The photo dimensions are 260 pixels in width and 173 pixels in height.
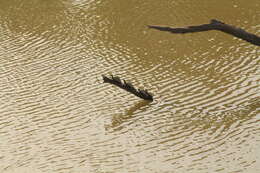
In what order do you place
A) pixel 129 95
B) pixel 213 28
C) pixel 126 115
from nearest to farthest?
pixel 213 28
pixel 126 115
pixel 129 95

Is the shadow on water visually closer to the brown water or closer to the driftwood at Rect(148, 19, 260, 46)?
the brown water

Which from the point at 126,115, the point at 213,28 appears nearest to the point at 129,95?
the point at 126,115

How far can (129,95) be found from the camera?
1380 centimetres

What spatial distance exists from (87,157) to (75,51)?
6.39 meters

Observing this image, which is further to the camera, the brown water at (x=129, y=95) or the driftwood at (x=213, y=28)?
the driftwood at (x=213, y=28)

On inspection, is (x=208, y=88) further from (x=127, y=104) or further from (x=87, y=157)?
(x=87, y=157)

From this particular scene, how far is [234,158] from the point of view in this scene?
1048 cm

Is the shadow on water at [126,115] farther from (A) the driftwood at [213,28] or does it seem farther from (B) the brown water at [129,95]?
(A) the driftwood at [213,28]

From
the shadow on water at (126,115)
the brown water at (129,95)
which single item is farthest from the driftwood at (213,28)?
the shadow on water at (126,115)

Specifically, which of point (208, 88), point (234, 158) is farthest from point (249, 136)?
point (208, 88)

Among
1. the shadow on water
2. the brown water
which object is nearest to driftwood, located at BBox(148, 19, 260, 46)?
the brown water

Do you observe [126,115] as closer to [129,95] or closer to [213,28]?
[129,95]

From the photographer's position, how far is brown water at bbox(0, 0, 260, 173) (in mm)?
11031

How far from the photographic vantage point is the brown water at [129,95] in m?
11.0
